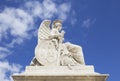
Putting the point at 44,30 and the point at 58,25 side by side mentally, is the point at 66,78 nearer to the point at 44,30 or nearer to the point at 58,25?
the point at 44,30

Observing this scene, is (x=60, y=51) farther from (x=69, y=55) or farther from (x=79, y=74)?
(x=79, y=74)

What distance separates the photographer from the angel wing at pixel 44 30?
13.9m

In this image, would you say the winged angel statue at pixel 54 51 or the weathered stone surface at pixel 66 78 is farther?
the winged angel statue at pixel 54 51

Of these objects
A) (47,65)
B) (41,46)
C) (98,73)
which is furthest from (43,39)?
(98,73)

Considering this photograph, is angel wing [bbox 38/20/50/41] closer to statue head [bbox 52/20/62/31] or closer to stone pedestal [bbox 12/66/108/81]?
statue head [bbox 52/20/62/31]

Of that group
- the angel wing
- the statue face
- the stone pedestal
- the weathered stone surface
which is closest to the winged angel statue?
the angel wing

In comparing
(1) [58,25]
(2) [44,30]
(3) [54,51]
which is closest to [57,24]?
(1) [58,25]

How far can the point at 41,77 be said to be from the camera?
Answer: 12.0m

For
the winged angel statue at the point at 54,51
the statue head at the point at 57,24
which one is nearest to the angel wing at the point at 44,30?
the winged angel statue at the point at 54,51

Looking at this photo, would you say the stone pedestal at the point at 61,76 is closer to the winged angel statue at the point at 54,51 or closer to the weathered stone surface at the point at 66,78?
the weathered stone surface at the point at 66,78

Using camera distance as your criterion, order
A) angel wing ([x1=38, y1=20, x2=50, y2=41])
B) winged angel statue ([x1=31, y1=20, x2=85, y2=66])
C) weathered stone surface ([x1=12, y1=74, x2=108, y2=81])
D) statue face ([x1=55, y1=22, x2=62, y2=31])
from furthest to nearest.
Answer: statue face ([x1=55, y1=22, x2=62, y2=31]), angel wing ([x1=38, y1=20, x2=50, y2=41]), winged angel statue ([x1=31, y1=20, x2=85, y2=66]), weathered stone surface ([x1=12, y1=74, x2=108, y2=81])

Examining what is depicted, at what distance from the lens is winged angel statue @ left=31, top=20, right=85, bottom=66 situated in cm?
1295

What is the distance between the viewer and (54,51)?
13.3 meters

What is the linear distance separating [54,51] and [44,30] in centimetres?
148
